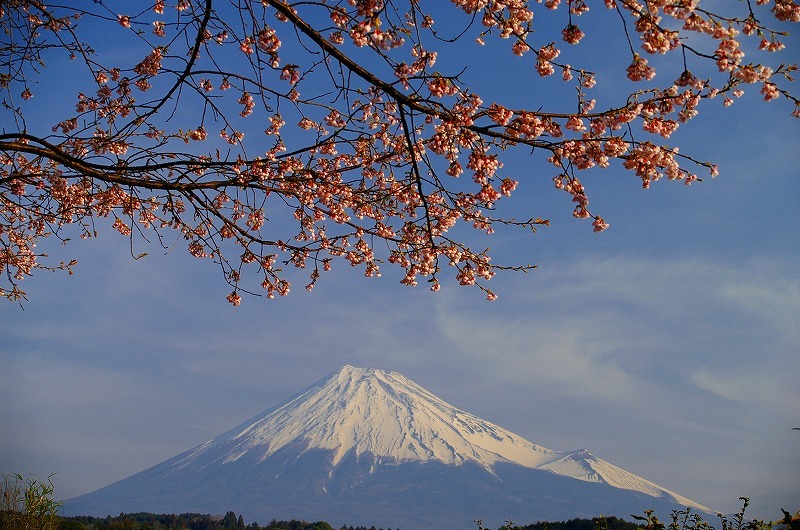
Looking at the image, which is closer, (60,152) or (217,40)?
(60,152)

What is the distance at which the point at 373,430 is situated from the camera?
137 metres

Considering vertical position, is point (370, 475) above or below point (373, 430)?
below

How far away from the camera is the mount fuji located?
388 feet

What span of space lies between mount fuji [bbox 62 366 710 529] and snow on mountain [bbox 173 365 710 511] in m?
0.26

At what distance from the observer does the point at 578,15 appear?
3.27 meters

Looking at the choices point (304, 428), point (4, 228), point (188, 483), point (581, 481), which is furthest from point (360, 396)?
point (4, 228)

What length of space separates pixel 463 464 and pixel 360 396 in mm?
28123

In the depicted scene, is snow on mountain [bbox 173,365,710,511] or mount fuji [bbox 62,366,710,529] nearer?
mount fuji [bbox 62,366,710,529]

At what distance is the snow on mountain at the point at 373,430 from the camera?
440 ft

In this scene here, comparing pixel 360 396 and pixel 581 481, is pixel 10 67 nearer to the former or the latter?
pixel 360 396

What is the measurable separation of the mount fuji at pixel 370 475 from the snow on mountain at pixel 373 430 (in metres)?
0.26

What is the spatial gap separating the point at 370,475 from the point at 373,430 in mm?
10722

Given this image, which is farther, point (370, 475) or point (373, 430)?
point (373, 430)

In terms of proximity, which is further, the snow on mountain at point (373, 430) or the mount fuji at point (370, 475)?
the snow on mountain at point (373, 430)
